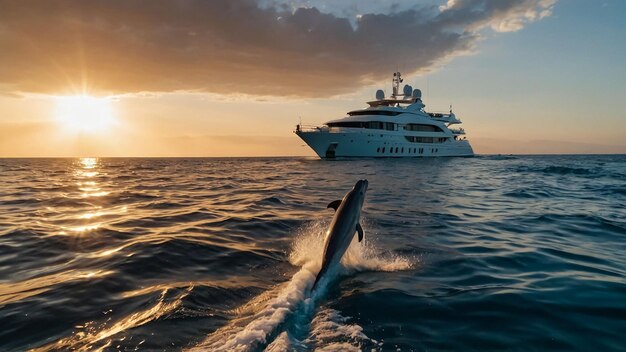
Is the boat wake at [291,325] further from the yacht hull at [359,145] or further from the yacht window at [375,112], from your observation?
the yacht window at [375,112]

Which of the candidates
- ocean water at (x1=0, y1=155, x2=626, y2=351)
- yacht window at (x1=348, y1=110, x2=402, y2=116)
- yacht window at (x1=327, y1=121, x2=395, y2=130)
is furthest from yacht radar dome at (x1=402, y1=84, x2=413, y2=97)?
ocean water at (x1=0, y1=155, x2=626, y2=351)

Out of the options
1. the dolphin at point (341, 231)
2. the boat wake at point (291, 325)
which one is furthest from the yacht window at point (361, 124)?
the boat wake at point (291, 325)

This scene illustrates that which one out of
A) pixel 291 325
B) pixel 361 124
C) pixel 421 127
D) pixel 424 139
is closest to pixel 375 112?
pixel 361 124

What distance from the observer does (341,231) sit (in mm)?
5324

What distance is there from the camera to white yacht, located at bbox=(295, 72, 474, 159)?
179 ft

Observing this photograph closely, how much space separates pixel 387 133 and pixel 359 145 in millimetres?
5695

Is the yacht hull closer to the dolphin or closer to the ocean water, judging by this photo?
the ocean water

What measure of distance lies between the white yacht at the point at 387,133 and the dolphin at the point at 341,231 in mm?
47503

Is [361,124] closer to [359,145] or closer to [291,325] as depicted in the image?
[359,145]

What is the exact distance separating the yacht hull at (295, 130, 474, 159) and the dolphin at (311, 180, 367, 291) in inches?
1869

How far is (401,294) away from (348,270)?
1.22m

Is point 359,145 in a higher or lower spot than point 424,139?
lower

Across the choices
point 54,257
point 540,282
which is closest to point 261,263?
point 54,257

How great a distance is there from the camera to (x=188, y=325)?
4.18 m
